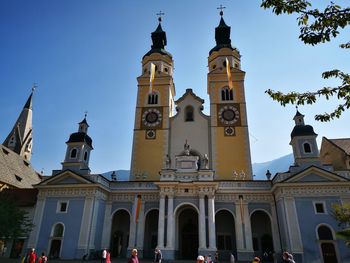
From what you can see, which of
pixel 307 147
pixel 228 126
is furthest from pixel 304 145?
pixel 228 126

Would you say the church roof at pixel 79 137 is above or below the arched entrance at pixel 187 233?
above

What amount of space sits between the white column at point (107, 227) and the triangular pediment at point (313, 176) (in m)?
17.1

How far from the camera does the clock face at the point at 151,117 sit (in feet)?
112

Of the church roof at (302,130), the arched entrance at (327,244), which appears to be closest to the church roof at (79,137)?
the church roof at (302,130)

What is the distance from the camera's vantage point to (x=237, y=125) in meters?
33.0

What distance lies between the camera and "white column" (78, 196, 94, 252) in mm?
22875

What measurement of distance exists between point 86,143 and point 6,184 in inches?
453

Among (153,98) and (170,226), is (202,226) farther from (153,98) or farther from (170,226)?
(153,98)

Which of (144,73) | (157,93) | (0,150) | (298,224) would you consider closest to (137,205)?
(298,224)

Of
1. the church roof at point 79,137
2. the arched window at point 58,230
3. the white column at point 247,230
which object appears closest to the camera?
the white column at point 247,230

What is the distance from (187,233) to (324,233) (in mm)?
12297

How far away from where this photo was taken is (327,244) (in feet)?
69.7

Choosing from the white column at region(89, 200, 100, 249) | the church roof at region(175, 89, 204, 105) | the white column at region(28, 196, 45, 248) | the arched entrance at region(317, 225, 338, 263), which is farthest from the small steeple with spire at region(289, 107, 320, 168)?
the white column at region(28, 196, 45, 248)

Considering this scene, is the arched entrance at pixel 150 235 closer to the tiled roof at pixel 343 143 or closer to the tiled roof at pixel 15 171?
the tiled roof at pixel 15 171
